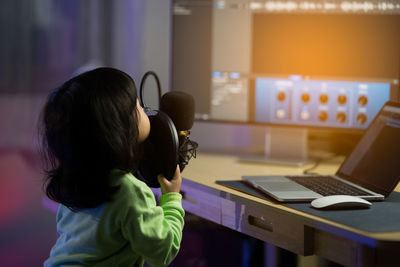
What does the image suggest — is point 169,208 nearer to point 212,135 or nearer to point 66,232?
point 66,232

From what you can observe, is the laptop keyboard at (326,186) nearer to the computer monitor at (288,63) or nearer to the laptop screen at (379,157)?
the laptop screen at (379,157)

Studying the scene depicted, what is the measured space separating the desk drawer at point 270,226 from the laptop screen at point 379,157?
26 cm

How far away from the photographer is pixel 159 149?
3.92ft

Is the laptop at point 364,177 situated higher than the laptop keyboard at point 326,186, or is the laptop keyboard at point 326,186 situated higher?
the laptop at point 364,177

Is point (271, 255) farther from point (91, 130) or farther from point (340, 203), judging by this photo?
point (91, 130)

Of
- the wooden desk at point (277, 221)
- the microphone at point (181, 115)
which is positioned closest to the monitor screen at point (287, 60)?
the wooden desk at point (277, 221)

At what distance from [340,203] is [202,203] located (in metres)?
0.45

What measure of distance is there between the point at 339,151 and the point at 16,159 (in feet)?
4.12

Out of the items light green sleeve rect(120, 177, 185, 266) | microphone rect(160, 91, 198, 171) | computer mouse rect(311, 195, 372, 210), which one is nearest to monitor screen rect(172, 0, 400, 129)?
microphone rect(160, 91, 198, 171)

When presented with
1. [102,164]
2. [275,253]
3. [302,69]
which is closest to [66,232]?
[102,164]

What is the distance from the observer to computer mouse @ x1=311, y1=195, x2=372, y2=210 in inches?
43.7

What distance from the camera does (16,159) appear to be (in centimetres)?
225

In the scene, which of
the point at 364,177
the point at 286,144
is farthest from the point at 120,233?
the point at 286,144

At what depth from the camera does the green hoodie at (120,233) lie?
3.54 feet
